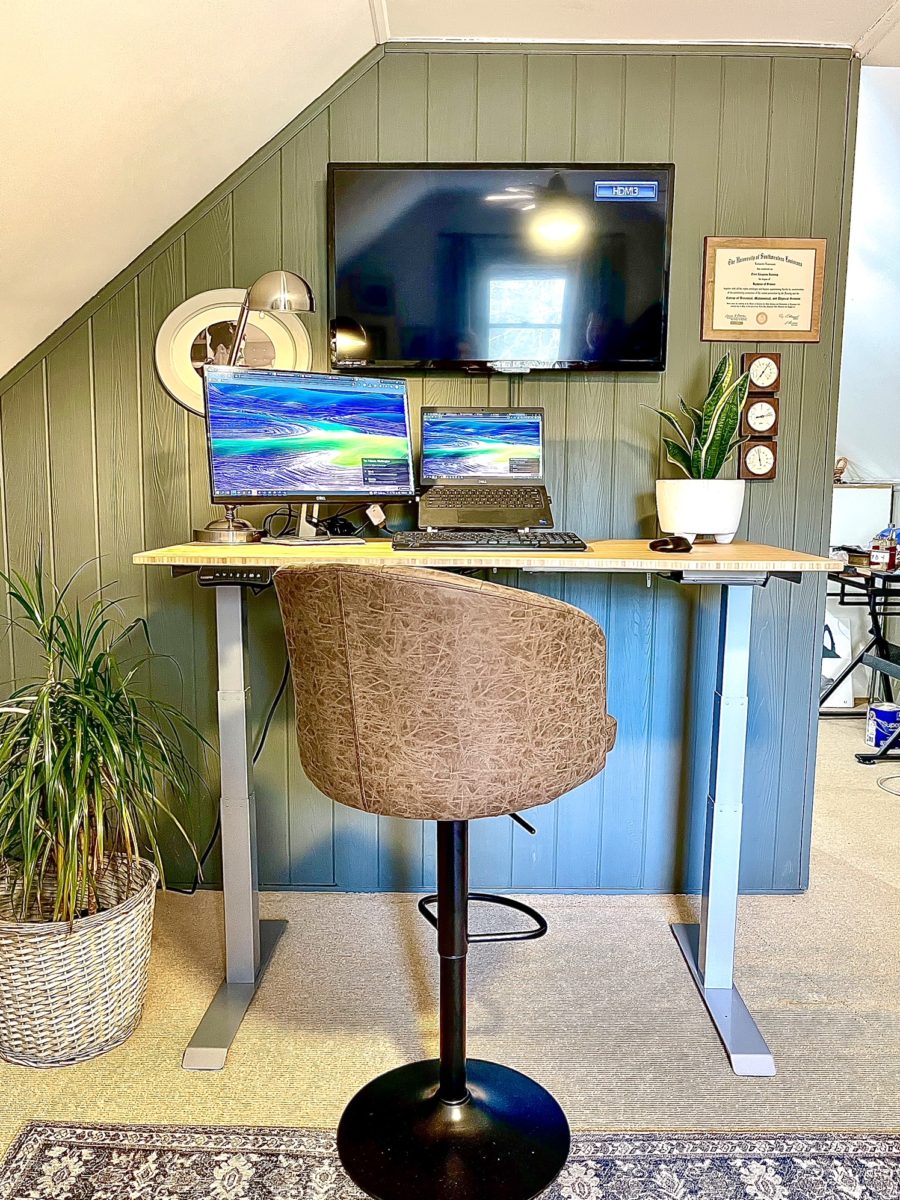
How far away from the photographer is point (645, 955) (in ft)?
6.88

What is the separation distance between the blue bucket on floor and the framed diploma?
2.12m

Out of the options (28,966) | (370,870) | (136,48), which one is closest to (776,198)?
(136,48)

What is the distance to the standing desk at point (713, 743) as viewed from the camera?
1.66 m

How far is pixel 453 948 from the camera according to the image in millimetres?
1424

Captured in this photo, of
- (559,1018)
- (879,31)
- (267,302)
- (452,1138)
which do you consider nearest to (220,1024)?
(452,1138)

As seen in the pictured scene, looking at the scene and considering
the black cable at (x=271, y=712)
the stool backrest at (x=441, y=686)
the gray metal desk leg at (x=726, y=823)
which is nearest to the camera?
the stool backrest at (x=441, y=686)

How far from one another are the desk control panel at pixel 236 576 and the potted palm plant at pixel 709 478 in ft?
3.02

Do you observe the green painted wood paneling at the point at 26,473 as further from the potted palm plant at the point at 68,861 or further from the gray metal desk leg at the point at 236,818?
the gray metal desk leg at the point at 236,818

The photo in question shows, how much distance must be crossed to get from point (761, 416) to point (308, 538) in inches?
48.2

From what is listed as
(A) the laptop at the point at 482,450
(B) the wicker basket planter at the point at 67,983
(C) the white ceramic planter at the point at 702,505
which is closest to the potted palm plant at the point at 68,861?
(B) the wicker basket planter at the point at 67,983

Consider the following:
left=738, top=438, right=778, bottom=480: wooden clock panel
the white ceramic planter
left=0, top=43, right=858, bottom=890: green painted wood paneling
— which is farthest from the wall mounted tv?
the white ceramic planter

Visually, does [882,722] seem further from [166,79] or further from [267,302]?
[166,79]

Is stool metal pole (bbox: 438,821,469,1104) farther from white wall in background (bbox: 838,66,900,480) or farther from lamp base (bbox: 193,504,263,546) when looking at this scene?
white wall in background (bbox: 838,66,900,480)

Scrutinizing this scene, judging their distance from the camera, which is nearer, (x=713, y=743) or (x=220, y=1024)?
(x=220, y=1024)
